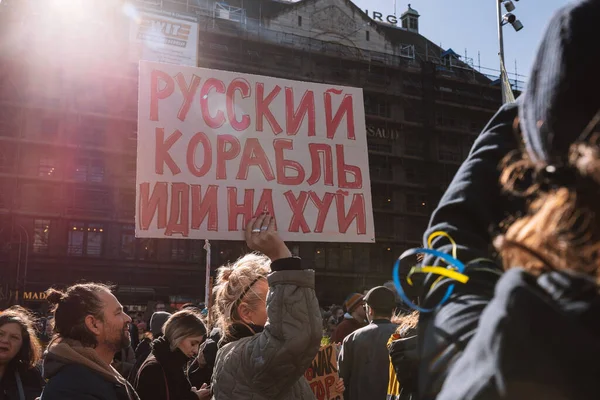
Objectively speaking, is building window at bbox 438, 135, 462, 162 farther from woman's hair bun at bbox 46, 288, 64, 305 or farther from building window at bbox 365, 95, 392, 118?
woman's hair bun at bbox 46, 288, 64, 305

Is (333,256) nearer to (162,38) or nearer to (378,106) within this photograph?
(378,106)

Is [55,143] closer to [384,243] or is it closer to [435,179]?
[384,243]

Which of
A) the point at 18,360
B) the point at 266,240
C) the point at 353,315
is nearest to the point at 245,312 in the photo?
the point at 266,240

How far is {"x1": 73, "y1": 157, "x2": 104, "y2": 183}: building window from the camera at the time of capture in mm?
31938

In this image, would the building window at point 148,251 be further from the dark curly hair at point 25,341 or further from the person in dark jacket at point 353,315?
the dark curly hair at point 25,341

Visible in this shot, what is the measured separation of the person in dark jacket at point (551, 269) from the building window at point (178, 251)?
32.6m

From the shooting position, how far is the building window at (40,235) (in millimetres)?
30452

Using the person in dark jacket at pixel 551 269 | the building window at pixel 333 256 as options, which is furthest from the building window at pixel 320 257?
the person in dark jacket at pixel 551 269

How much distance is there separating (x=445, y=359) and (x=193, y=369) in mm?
5177

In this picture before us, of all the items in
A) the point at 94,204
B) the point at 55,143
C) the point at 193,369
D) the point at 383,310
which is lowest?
the point at 193,369

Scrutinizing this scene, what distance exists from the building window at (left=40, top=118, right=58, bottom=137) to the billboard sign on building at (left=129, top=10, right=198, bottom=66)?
196 inches

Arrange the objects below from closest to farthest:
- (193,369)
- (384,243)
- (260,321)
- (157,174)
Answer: (260,321) → (157,174) → (193,369) → (384,243)

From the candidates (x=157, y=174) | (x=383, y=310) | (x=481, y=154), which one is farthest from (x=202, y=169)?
(x=481, y=154)

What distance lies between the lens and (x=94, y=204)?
Answer: 3209cm
